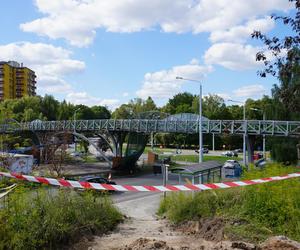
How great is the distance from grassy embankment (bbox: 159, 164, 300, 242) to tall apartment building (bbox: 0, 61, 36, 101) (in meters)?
132

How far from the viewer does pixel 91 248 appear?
7688 mm

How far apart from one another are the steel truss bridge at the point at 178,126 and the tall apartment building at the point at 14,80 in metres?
78.0

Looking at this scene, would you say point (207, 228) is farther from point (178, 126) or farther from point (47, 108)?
point (47, 108)

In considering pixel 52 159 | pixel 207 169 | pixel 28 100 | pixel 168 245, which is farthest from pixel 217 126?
pixel 28 100

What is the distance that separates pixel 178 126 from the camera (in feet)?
148

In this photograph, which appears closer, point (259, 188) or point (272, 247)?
point (272, 247)

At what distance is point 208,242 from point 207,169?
886cm

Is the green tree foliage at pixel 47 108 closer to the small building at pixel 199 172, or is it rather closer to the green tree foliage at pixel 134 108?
the green tree foliage at pixel 134 108

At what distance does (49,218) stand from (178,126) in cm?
3764

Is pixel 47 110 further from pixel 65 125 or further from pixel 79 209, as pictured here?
pixel 79 209

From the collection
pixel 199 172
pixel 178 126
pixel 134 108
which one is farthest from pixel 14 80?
pixel 199 172

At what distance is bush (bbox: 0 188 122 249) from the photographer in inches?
283

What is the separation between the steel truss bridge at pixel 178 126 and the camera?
36.7 meters

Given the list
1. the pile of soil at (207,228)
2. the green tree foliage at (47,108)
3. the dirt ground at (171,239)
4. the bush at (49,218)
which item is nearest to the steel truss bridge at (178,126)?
the bush at (49,218)
